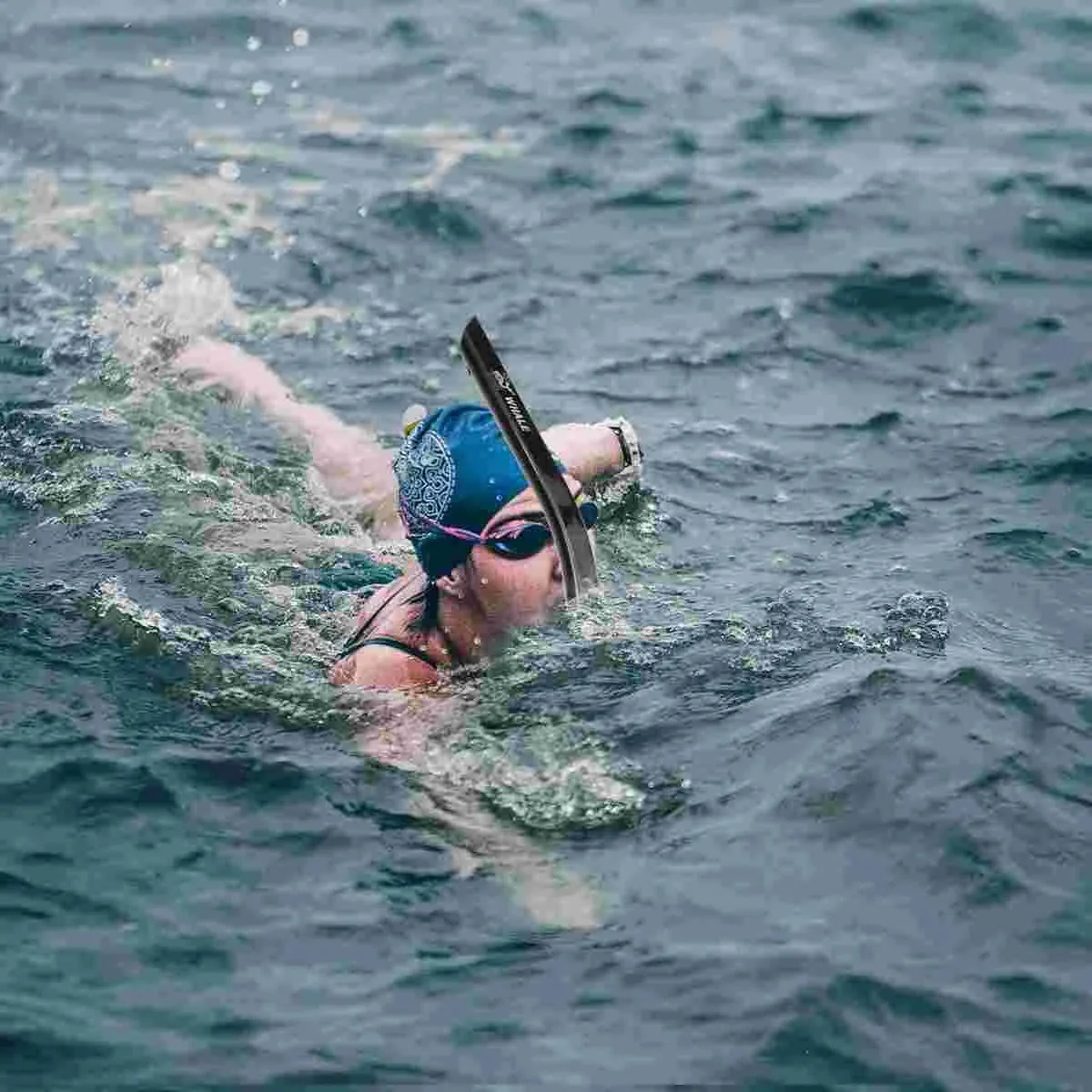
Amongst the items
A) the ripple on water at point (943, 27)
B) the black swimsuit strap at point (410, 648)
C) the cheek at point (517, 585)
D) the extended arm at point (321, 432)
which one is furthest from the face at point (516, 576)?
the ripple on water at point (943, 27)

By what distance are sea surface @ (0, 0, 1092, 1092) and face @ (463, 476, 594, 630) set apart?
0.24m

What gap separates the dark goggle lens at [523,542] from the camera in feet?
21.3

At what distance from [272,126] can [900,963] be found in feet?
31.8

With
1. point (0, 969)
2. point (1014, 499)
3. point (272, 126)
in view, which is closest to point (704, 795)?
point (0, 969)

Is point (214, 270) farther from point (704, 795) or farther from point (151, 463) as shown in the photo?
point (704, 795)

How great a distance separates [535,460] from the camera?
628cm

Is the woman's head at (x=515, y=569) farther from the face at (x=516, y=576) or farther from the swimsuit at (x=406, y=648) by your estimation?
the swimsuit at (x=406, y=648)

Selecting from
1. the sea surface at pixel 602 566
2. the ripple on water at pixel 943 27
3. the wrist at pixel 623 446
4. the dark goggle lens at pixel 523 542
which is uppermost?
the ripple on water at pixel 943 27

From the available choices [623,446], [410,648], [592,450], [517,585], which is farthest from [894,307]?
[410,648]

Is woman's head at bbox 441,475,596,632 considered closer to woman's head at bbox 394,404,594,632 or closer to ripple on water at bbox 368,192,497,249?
woman's head at bbox 394,404,594,632

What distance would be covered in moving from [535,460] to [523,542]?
1.19 feet

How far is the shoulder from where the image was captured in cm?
670

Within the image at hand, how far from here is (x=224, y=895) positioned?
5719 millimetres

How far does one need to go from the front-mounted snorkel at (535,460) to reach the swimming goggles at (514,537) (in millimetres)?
91
